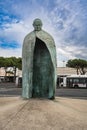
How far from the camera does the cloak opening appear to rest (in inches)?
351

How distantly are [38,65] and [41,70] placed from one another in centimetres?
19

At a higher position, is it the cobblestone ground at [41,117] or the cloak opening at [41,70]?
the cloak opening at [41,70]

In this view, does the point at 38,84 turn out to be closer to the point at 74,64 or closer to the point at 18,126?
the point at 18,126

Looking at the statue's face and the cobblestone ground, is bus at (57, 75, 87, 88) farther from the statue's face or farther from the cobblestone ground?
the cobblestone ground

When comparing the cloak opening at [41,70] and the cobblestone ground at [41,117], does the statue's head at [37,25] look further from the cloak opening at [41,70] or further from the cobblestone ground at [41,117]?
the cobblestone ground at [41,117]

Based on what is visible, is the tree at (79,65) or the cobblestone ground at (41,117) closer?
the cobblestone ground at (41,117)

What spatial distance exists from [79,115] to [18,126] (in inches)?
67.7

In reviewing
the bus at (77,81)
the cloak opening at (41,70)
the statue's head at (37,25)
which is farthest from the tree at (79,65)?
the cloak opening at (41,70)

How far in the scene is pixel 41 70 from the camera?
29.8 ft

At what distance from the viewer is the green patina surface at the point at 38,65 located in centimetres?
864

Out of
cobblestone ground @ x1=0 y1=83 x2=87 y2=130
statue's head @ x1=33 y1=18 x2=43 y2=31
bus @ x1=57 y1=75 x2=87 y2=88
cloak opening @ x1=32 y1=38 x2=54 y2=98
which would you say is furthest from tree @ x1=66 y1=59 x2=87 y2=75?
cobblestone ground @ x1=0 y1=83 x2=87 y2=130

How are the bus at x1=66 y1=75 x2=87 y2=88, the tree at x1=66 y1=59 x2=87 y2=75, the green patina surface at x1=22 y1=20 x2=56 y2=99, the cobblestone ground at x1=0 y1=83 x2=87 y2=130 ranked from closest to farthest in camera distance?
1. the cobblestone ground at x1=0 y1=83 x2=87 y2=130
2. the green patina surface at x1=22 y1=20 x2=56 y2=99
3. the bus at x1=66 y1=75 x2=87 y2=88
4. the tree at x1=66 y1=59 x2=87 y2=75

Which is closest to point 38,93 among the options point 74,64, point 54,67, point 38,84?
point 38,84

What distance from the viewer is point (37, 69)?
357 inches
